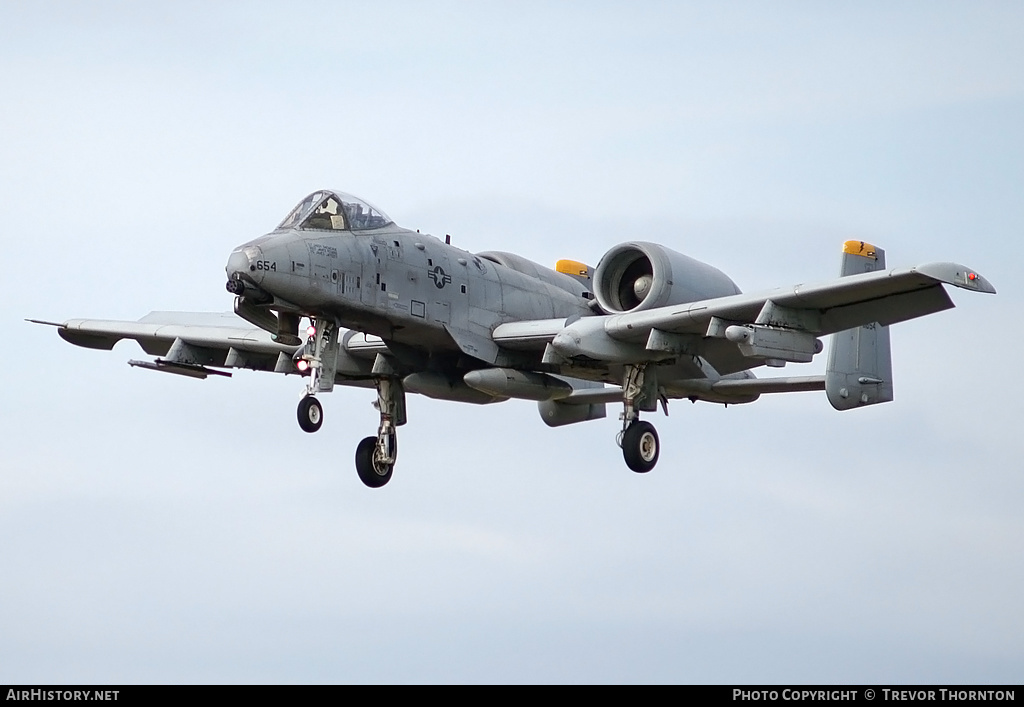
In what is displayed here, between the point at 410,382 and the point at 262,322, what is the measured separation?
10.7 ft

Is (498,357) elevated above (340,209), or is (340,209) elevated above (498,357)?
(340,209)

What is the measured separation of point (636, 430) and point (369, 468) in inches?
188

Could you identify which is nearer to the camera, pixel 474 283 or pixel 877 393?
pixel 474 283

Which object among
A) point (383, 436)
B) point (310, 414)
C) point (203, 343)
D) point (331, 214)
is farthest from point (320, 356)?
point (203, 343)

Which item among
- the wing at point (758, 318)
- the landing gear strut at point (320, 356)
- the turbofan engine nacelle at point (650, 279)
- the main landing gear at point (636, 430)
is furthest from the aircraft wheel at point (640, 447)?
the landing gear strut at point (320, 356)

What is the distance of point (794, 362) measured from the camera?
24.6 m

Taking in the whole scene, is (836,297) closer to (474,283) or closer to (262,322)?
(474,283)

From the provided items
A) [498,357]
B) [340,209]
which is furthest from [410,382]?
[340,209]

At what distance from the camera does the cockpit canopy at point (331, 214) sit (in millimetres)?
25047

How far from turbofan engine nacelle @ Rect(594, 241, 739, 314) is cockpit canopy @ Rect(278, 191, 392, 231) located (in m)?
4.21

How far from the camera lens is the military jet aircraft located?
2425 cm

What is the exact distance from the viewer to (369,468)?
2772 centimetres

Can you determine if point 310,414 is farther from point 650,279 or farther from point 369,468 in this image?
point 650,279

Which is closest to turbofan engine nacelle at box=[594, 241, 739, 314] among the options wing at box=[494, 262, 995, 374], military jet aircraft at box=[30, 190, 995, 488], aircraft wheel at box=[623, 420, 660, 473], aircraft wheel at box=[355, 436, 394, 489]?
military jet aircraft at box=[30, 190, 995, 488]
